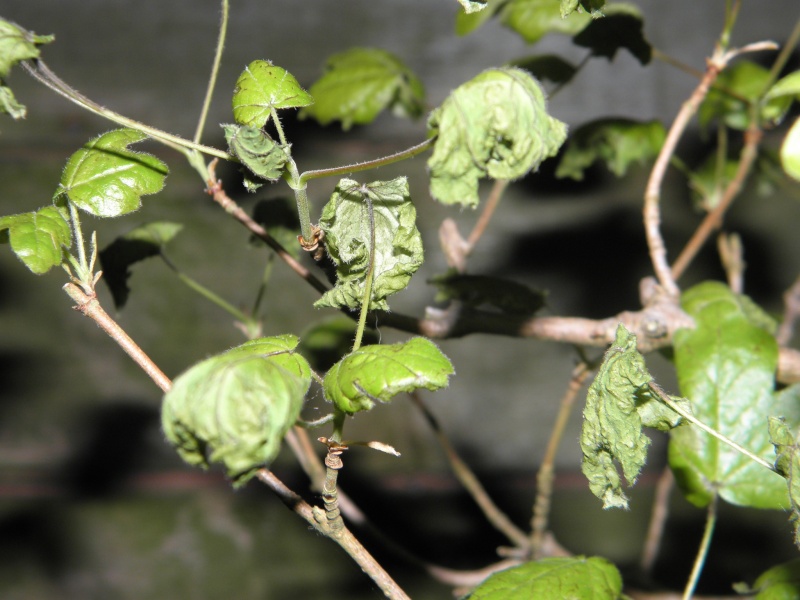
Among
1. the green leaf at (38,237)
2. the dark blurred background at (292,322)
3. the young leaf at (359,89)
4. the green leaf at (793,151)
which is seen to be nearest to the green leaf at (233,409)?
the green leaf at (38,237)

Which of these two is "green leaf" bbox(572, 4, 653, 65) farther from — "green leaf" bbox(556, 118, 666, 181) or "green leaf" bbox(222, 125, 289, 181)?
"green leaf" bbox(222, 125, 289, 181)

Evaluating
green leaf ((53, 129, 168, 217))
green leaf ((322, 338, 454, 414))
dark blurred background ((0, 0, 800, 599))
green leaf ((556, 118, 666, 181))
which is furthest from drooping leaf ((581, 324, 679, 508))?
dark blurred background ((0, 0, 800, 599))

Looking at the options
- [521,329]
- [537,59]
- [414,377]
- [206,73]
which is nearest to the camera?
[414,377]

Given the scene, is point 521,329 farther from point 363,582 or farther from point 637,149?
point 363,582

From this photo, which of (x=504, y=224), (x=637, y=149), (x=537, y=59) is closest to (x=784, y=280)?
(x=504, y=224)

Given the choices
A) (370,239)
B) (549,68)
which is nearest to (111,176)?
(370,239)

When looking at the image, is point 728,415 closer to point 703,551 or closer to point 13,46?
point 703,551
